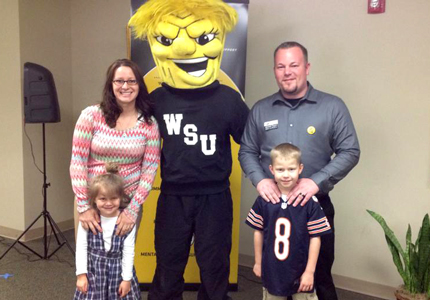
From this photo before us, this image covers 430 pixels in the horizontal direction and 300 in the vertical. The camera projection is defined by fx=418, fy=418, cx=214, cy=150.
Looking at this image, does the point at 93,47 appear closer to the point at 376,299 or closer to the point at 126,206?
the point at 126,206

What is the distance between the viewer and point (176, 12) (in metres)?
2.20

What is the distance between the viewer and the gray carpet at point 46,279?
3.01 meters

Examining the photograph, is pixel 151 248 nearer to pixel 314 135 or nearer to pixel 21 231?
pixel 314 135

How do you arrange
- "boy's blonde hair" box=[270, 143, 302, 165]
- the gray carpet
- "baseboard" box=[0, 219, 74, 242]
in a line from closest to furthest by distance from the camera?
"boy's blonde hair" box=[270, 143, 302, 165], the gray carpet, "baseboard" box=[0, 219, 74, 242]

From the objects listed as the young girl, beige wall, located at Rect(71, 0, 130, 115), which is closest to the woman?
the young girl

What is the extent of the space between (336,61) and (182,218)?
1722 mm

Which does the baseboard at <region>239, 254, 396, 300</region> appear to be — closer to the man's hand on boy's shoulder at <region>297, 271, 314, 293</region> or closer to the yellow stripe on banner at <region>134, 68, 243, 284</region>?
the yellow stripe on banner at <region>134, 68, 243, 284</region>

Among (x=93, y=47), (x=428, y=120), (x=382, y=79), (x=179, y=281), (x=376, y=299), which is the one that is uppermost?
(x=93, y=47)

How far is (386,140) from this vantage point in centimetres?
295

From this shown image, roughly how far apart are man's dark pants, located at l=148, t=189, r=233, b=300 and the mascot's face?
0.63m

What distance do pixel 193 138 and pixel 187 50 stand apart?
46 centimetres

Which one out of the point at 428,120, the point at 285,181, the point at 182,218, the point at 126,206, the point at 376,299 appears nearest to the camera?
the point at 285,181

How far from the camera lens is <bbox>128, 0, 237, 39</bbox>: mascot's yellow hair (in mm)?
2199

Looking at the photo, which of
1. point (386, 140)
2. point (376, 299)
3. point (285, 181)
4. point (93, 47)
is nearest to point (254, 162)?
point (285, 181)
